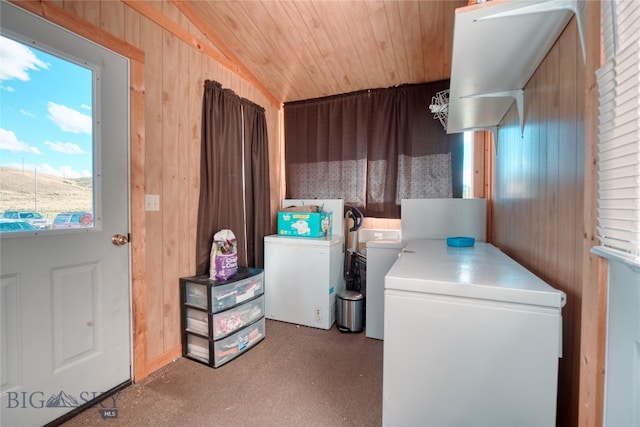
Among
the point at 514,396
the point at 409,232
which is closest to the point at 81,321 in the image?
the point at 514,396

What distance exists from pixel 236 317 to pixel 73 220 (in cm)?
115

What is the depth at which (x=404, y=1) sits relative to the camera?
5.70 feet

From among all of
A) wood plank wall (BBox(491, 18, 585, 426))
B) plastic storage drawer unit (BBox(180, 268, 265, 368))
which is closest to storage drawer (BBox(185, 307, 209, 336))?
plastic storage drawer unit (BBox(180, 268, 265, 368))

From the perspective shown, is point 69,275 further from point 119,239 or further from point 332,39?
point 332,39

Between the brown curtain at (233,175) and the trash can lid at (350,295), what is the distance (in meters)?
0.84

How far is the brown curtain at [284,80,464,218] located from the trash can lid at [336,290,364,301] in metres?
0.84

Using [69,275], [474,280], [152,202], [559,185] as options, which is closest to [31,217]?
[69,275]

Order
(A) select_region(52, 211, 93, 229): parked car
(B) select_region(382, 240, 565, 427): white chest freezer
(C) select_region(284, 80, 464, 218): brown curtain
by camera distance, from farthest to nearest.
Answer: (C) select_region(284, 80, 464, 218): brown curtain < (A) select_region(52, 211, 93, 229): parked car < (B) select_region(382, 240, 565, 427): white chest freezer

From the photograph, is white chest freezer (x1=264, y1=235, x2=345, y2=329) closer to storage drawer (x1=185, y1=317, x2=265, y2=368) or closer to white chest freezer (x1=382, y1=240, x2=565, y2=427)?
storage drawer (x1=185, y1=317, x2=265, y2=368)

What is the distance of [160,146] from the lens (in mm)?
1813

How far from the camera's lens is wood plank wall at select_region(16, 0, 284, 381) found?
5.29 ft

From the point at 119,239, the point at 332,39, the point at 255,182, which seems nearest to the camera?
the point at 119,239

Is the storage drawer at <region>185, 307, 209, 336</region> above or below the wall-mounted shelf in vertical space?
below

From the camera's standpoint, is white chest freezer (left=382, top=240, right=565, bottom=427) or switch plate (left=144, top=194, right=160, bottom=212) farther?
switch plate (left=144, top=194, right=160, bottom=212)
